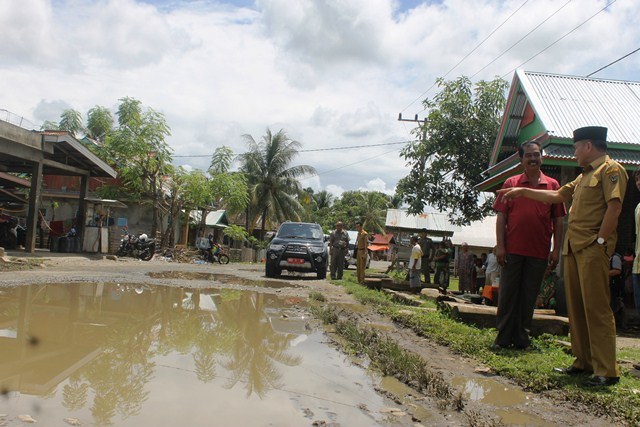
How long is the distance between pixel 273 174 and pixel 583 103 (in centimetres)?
2758

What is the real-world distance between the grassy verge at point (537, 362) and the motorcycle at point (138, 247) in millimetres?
16211

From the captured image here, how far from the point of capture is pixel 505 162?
11.6 meters

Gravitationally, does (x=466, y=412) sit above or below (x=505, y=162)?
below

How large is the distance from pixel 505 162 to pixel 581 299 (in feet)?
25.9

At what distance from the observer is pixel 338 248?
15133 millimetres

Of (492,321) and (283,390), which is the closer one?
(283,390)

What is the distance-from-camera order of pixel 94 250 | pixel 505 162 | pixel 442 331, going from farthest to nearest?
pixel 94 250 < pixel 505 162 < pixel 442 331

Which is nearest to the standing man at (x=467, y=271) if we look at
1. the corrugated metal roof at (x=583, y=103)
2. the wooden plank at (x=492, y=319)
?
the corrugated metal roof at (x=583, y=103)

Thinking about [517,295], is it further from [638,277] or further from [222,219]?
[222,219]

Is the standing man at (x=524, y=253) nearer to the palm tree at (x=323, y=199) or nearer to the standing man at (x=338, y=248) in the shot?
the standing man at (x=338, y=248)

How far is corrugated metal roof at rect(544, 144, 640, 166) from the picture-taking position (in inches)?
332

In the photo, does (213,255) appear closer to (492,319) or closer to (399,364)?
(492,319)

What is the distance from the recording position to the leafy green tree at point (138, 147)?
2164cm

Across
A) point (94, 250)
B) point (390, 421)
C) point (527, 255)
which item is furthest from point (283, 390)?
point (94, 250)
